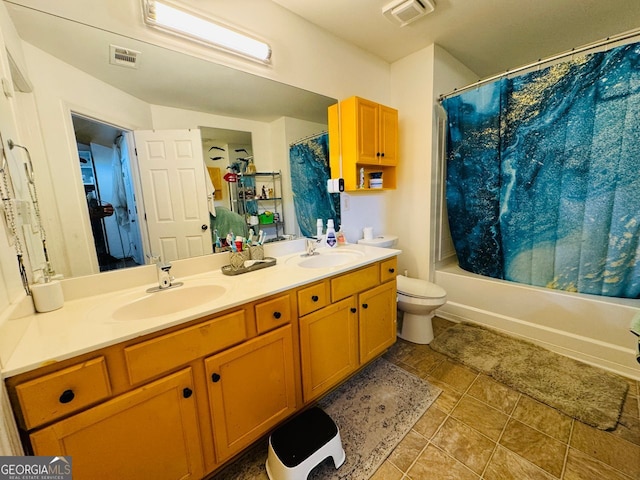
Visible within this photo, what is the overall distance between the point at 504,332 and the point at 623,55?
1.99 meters

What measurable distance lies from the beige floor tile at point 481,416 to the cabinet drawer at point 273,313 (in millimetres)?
1106

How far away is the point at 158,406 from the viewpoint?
2.98 feet

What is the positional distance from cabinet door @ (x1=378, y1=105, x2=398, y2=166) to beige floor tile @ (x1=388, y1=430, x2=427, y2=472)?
1.85m

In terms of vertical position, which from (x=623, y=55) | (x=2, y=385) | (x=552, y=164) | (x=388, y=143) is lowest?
(x=2, y=385)

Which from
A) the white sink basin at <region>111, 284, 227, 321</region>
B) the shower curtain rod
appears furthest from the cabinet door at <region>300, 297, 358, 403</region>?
the shower curtain rod

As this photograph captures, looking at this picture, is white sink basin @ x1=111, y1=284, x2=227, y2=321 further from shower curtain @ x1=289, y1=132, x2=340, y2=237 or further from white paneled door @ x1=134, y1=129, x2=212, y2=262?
shower curtain @ x1=289, y1=132, x2=340, y2=237

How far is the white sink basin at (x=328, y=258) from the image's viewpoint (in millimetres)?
1725

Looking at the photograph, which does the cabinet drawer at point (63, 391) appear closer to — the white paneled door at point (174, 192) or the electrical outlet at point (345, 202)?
the white paneled door at point (174, 192)

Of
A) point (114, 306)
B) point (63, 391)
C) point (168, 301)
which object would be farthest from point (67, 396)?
point (168, 301)

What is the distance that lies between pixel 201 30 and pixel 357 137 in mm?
1128

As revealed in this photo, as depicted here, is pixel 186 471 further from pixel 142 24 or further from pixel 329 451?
pixel 142 24

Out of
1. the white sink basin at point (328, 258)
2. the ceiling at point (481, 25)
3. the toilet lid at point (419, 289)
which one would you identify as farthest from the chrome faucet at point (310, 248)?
the ceiling at point (481, 25)

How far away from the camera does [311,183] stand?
201cm

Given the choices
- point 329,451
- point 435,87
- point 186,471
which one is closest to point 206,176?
point 186,471
